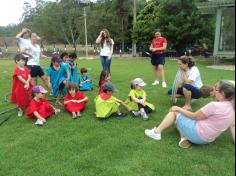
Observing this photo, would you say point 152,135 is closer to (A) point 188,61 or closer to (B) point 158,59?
(A) point 188,61

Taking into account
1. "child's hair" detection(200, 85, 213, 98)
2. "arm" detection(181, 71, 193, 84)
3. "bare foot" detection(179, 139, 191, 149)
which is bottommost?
"bare foot" detection(179, 139, 191, 149)

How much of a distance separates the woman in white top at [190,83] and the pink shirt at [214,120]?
1.80 m

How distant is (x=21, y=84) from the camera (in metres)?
6.01

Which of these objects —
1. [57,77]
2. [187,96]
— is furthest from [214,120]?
[57,77]

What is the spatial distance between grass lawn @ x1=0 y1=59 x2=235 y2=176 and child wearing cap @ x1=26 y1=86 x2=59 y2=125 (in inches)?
5.1

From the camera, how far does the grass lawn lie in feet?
12.3

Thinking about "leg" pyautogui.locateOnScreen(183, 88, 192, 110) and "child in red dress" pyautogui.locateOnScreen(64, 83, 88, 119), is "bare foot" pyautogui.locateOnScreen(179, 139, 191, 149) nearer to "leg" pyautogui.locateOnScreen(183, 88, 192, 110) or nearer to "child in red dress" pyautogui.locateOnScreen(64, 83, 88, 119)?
"leg" pyautogui.locateOnScreen(183, 88, 192, 110)

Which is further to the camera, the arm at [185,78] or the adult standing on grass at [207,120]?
the arm at [185,78]

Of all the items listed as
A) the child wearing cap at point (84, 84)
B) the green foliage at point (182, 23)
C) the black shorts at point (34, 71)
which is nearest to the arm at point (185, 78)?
the child wearing cap at point (84, 84)

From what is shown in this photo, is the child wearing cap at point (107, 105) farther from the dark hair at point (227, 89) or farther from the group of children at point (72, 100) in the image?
the dark hair at point (227, 89)

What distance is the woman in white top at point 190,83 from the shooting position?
5969 millimetres

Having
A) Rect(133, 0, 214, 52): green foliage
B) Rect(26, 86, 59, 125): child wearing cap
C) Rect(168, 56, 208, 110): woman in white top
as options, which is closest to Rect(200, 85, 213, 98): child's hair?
Rect(168, 56, 208, 110): woman in white top

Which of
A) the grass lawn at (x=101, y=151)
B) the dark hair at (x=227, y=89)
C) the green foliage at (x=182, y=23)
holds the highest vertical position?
the green foliage at (x=182, y=23)

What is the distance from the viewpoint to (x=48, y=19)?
42406mm
